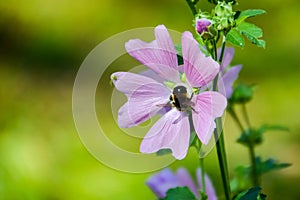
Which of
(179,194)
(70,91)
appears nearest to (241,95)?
(179,194)

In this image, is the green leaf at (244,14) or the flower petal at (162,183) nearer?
the green leaf at (244,14)

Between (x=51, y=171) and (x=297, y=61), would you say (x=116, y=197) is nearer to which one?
(x=51, y=171)

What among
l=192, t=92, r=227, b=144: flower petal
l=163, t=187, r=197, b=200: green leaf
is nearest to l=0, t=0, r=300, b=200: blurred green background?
l=163, t=187, r=197, b=200: green leaf

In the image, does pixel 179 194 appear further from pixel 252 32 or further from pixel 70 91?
pixel 70 91

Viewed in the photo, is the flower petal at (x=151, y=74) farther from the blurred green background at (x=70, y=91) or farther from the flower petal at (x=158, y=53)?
the blurred green background at (x=70, y=91)

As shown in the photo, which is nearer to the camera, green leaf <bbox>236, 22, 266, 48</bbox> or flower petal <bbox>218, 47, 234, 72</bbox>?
green leaf <bbox>236, 22, 266, 48</bbox>

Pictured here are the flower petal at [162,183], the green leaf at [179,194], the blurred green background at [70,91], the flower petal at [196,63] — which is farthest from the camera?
the blurred green background at [70,91]

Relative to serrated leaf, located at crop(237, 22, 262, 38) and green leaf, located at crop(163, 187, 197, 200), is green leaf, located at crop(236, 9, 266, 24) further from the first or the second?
green leaf, located at crop(163, 187, 197, 200)

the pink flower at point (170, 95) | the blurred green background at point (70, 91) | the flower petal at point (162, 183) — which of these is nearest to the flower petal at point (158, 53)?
the pink flower at point (170, 95)
